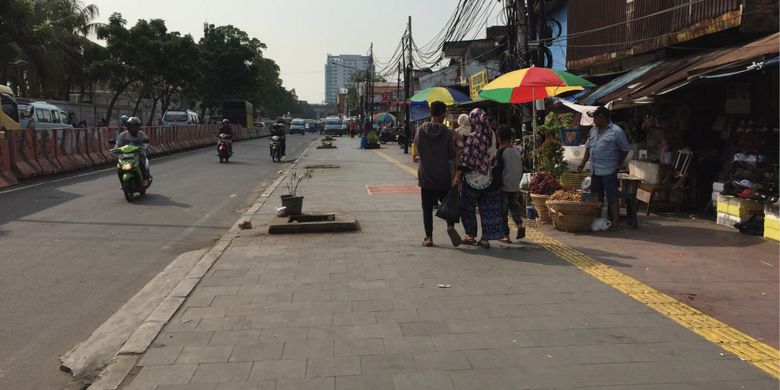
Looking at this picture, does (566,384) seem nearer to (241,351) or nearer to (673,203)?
(241,351)

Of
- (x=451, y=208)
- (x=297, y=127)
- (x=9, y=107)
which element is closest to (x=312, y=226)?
(x=451, y=208)

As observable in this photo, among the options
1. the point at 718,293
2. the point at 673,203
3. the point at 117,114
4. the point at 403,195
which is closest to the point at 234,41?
the point at 117,114

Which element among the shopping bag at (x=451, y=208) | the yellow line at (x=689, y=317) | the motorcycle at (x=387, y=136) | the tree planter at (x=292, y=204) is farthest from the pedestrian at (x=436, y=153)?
the motorcycle at (x=387, y=136)

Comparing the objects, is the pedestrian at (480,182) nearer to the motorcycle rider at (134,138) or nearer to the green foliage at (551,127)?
the green foliage at (551,127)

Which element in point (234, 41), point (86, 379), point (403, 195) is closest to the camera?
point (86, 379)

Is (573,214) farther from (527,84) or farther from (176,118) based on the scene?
(176,118)

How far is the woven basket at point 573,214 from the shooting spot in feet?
26.0

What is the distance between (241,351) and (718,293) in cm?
402

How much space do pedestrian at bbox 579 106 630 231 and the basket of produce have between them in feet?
0.86

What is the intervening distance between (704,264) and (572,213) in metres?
1.97

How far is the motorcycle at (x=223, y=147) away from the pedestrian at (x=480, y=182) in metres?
15.7

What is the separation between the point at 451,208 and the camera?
6.76m

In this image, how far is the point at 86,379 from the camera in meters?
3.69

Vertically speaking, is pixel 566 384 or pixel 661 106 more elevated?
pixel 661 106
